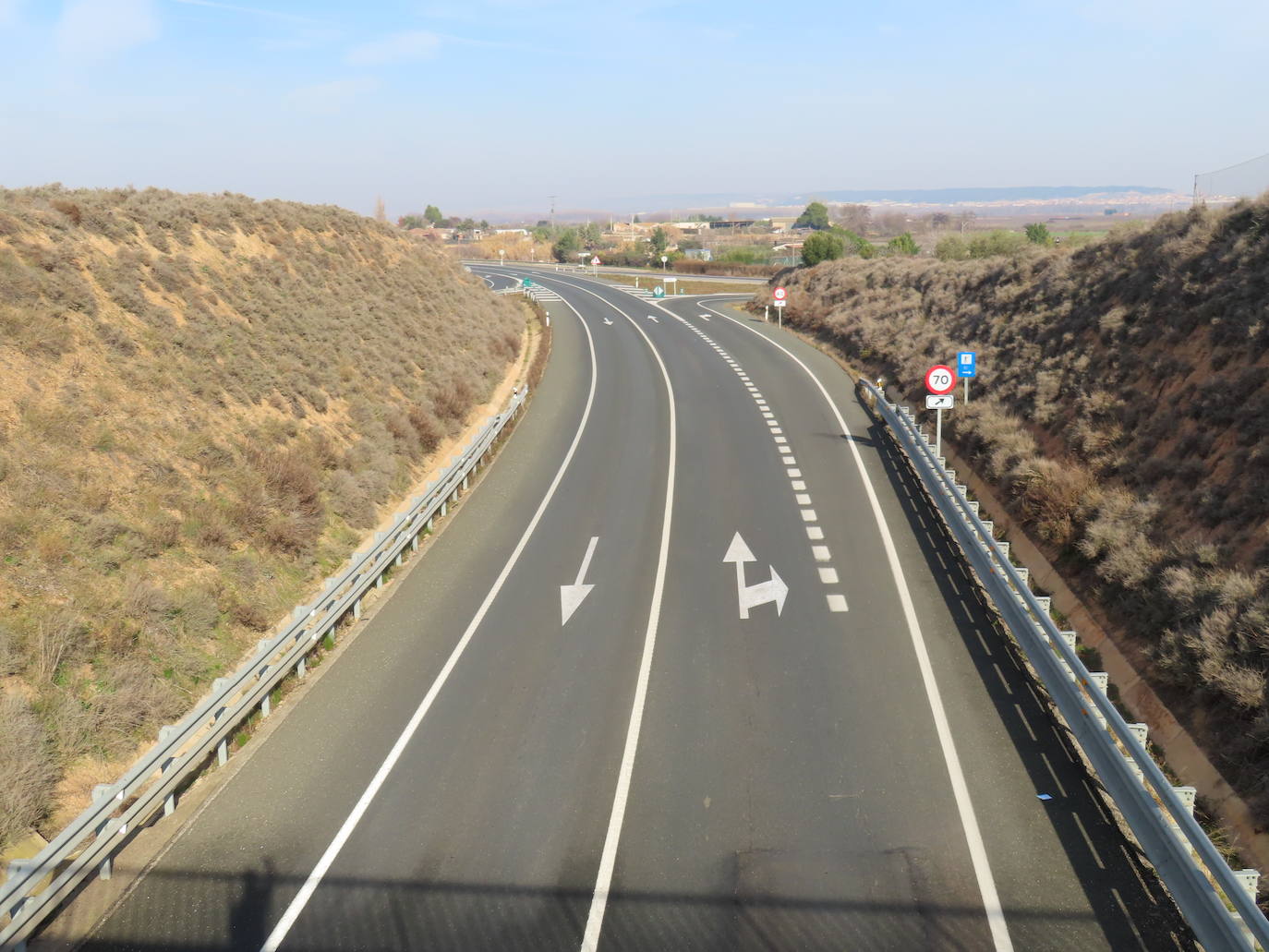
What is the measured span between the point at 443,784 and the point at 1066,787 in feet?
21.2

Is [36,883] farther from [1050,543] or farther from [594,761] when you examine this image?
[1050,543]

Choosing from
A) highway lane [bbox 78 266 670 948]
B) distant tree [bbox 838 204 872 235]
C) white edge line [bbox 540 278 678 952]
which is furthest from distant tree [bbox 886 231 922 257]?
distant tree [bbox 838 204 872 235]

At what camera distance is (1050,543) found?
48.5 ft

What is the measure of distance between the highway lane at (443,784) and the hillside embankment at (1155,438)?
21.6 ft

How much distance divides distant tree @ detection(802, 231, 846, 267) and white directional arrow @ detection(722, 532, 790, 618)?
45825 mm

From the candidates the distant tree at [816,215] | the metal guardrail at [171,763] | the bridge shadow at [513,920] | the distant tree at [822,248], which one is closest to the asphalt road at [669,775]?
the bridge shadow at [513,920]

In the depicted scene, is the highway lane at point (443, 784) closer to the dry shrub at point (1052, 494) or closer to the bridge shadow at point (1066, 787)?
the bridge shadow at point (1066, 787)

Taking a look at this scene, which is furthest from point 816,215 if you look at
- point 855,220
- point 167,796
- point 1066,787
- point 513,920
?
point 513,920

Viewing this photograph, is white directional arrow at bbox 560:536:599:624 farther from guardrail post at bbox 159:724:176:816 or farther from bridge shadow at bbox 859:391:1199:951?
bridge shadow at bbox 859:391:1199:951

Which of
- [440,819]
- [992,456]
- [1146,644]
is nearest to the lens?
[440,819]

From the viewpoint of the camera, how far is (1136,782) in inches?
308

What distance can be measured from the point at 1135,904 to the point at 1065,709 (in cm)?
261

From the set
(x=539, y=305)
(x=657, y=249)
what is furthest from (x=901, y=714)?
(x=657, y=249)

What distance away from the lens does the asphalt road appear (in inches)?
287
